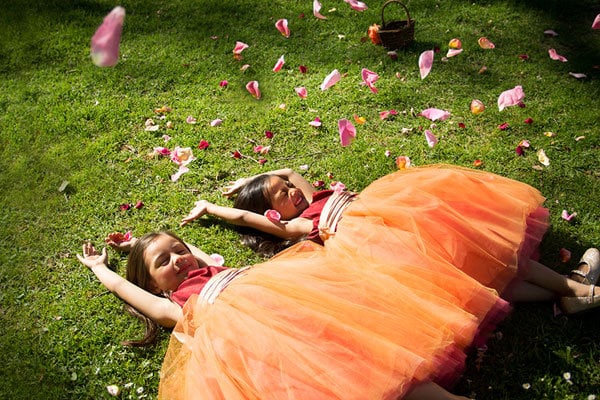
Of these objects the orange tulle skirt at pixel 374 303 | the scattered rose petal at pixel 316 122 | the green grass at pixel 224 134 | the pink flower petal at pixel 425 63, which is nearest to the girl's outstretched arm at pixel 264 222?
the green grass at pixel 224 134

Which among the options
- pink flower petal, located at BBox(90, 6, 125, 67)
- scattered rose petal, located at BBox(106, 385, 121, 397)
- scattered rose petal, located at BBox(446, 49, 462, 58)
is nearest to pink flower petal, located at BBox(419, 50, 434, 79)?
scattered rose petal, located at BBox(446, 49, 462, 58)

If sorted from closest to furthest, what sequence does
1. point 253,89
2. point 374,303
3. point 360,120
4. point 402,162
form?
point 374,303
point 402,162
point 360,120
point 253,89

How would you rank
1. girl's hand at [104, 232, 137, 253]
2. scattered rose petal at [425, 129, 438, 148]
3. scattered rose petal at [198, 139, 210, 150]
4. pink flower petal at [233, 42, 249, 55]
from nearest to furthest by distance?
girl's hand at [104, 232, 137, 253]
scattered rose petal at [425, 129, 438, 148]
scattered rose petal at [198, 139, 210, 150]
pink flower petal at [233, 42, 249, 55]

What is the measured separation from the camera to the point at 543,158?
438 centimetres

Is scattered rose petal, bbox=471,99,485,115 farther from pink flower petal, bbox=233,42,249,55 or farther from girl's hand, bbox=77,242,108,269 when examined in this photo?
girl's hand, bbox=77,242,108,269

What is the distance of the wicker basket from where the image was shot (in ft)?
18.5

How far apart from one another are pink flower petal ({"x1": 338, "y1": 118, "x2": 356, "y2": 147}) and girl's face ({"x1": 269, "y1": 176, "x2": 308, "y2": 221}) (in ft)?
2.66

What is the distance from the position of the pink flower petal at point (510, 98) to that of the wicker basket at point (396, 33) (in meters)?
1.26

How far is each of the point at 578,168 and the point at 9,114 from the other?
5369 mm

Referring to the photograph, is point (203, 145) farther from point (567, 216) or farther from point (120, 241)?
point (567, 216)

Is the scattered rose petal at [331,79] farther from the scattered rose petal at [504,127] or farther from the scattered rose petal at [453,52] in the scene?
the scattered rose petal at [504,127]

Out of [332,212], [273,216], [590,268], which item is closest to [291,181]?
[273,216]

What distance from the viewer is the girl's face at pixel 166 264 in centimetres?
A: 369

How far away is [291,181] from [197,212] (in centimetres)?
77
